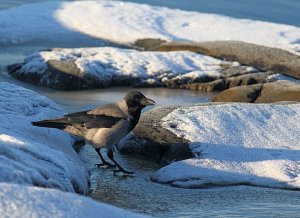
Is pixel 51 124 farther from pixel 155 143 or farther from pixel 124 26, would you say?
pixel 124 26

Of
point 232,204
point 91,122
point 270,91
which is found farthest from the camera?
point 270,91

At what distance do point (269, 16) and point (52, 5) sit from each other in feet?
13.5

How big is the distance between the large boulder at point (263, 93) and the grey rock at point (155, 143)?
1.76 metres

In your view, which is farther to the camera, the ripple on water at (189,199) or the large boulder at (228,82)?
the large boulder at (228,82)

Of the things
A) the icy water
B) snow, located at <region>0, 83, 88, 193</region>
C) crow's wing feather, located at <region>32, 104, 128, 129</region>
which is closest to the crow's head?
crow's wing feather, located at <region>32, 104, 128, 129</region>

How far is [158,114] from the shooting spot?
23.8 ft

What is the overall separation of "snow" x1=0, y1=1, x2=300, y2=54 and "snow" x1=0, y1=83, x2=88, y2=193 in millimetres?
4967

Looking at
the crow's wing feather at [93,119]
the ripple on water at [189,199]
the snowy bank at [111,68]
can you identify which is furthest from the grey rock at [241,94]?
the ripple on water at [189,199]

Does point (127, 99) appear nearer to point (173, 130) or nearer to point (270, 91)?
point (173, 130)

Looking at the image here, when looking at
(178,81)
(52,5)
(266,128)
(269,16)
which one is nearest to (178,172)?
(266,128)

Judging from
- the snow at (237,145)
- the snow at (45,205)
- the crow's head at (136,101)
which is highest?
the snow at (45,205)

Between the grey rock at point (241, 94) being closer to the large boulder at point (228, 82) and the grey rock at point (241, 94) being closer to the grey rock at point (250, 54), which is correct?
the large boulder at point (228, 82)

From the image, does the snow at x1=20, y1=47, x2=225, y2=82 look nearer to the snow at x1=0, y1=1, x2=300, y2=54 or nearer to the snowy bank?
the snowy bank

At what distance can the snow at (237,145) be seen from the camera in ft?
19.9
